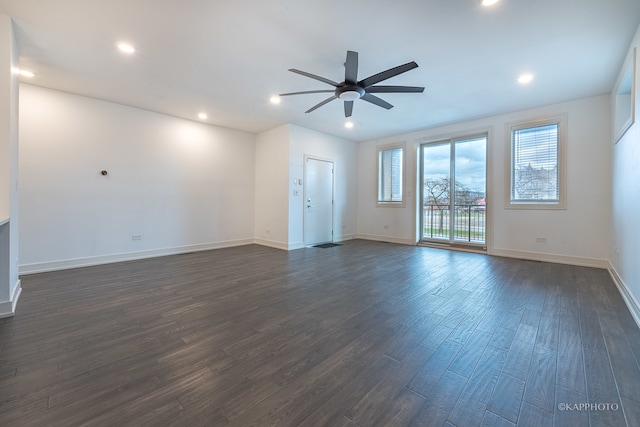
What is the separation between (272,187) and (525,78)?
5.01 m

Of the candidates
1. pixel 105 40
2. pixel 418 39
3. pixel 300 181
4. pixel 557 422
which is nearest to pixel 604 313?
pixel 557 422

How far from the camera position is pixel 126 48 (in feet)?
9.89

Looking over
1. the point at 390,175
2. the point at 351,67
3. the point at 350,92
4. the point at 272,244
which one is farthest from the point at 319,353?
the point at 390,175

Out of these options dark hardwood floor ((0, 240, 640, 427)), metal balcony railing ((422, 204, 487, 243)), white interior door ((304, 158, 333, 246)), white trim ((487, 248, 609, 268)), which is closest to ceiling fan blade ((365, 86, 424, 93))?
dark hardwood floor ((0, 240, 640, 427))

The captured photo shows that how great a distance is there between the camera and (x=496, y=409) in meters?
1.36

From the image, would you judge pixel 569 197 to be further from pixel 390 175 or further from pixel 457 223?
pixel 390 175

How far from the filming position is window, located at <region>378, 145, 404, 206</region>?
6859 millimetres

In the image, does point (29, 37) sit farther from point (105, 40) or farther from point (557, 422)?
point (557, 422)

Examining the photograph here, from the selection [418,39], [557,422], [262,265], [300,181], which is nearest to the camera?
[557,422]

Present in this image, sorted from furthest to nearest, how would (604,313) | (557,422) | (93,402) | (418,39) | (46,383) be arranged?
(418,39), (604,313), (46,383), (93,402), (557,422)

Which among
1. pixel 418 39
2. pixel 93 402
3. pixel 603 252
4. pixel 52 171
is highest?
pixel 418 39

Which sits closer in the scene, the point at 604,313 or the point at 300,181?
the point at 604,313

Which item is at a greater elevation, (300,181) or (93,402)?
(300,181)

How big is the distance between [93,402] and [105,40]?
349cm
